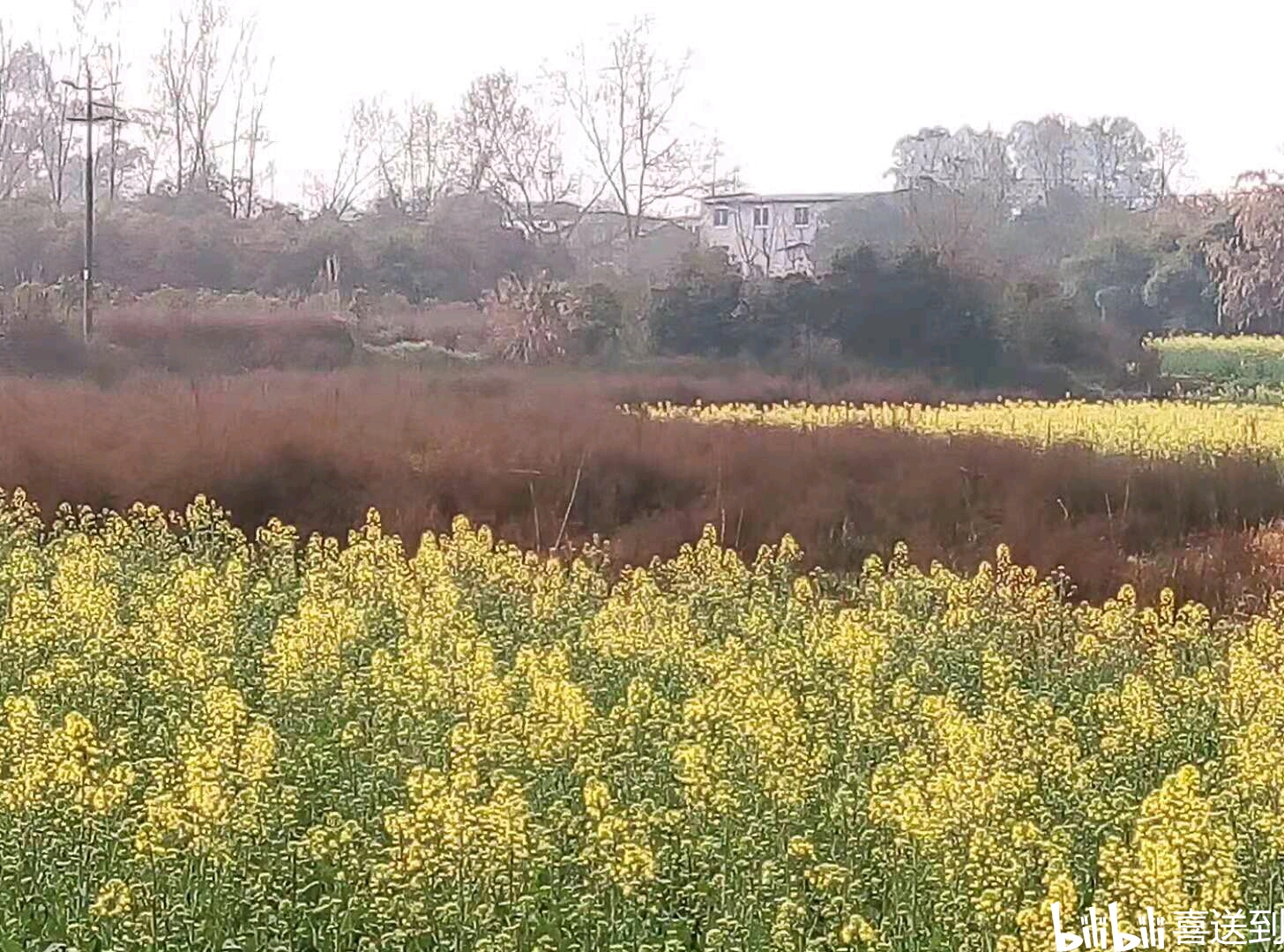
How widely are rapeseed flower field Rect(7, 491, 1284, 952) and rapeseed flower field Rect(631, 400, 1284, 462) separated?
10409 millimetres

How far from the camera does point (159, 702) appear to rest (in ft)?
23.0

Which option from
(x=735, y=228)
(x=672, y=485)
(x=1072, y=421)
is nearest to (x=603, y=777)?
(x=672, y=485)

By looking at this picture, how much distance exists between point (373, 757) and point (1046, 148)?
8199 centimetres

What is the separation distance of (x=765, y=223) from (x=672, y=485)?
52.7 m

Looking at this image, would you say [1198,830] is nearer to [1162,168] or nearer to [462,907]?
[462,907]

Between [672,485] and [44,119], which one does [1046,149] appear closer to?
[44,119]

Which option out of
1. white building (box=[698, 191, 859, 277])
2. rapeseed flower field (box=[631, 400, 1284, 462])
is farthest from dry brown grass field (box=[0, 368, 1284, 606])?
white building (box=[698, 191, 859, 277])

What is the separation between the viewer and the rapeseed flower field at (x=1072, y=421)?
61.3 ft

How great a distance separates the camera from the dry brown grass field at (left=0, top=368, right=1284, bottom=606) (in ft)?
45.2

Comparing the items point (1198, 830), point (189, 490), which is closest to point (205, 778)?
point (1198, 830)

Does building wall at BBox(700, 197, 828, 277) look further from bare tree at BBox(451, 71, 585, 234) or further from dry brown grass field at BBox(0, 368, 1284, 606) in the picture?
dry brown grass field at BBox(0, 368, 1284, 606)

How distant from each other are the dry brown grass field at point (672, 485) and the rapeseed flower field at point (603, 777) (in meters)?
5.07

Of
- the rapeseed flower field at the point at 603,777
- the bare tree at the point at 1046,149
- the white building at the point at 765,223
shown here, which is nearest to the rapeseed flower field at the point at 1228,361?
the white building at the point at 765,223

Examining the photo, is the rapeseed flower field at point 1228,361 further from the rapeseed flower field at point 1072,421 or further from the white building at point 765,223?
the white building at point 765,223
